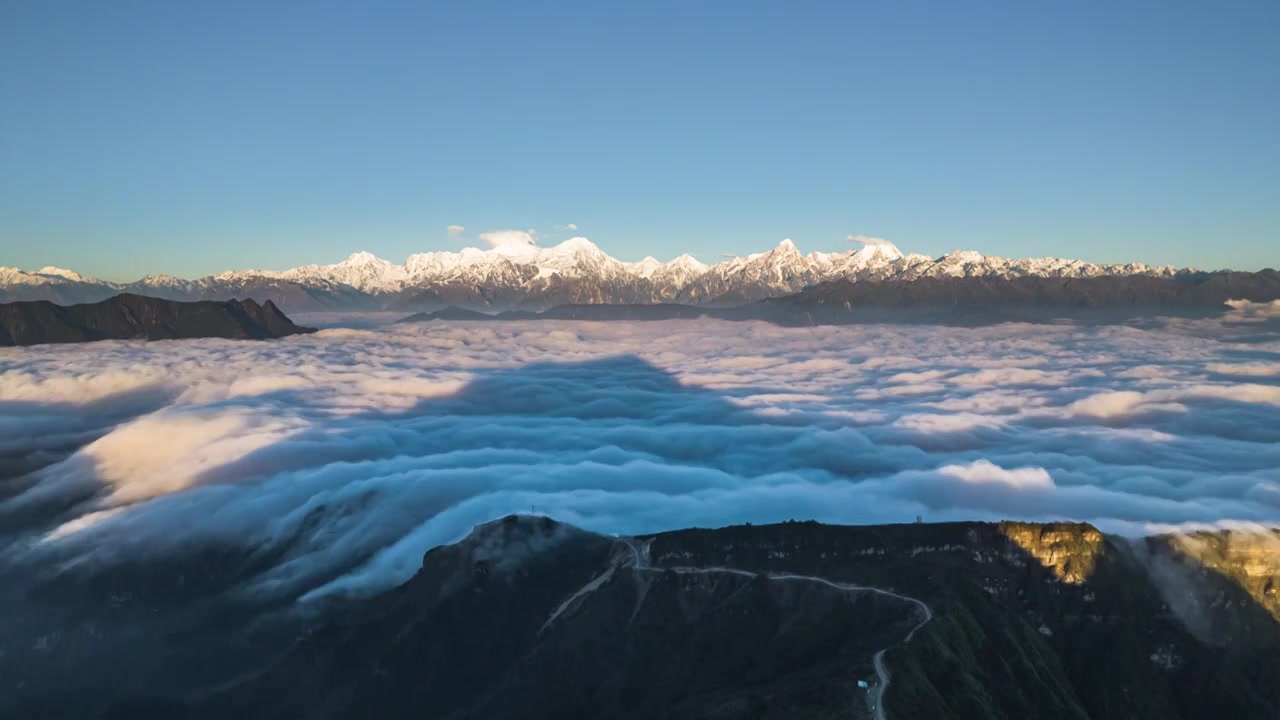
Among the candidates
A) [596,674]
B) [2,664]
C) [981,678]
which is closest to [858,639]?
[981,678]

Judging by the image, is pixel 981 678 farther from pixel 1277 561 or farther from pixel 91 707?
pixel 91 707

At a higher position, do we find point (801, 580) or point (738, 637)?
point (801, 580)

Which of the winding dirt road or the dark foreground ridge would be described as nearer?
the winding dirt road

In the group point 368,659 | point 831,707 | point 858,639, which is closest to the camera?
point 831,707

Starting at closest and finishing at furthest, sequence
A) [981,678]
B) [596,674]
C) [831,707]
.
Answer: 1. [831,707]
2. [981,678]
3. [596,674]

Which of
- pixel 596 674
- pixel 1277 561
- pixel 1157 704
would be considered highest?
pixel 1277 561

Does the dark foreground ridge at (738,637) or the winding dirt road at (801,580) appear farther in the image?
the dark foreground ridge at (738,637)

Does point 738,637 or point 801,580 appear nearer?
point 738,637

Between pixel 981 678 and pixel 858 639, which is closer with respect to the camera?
pixel 981 678
